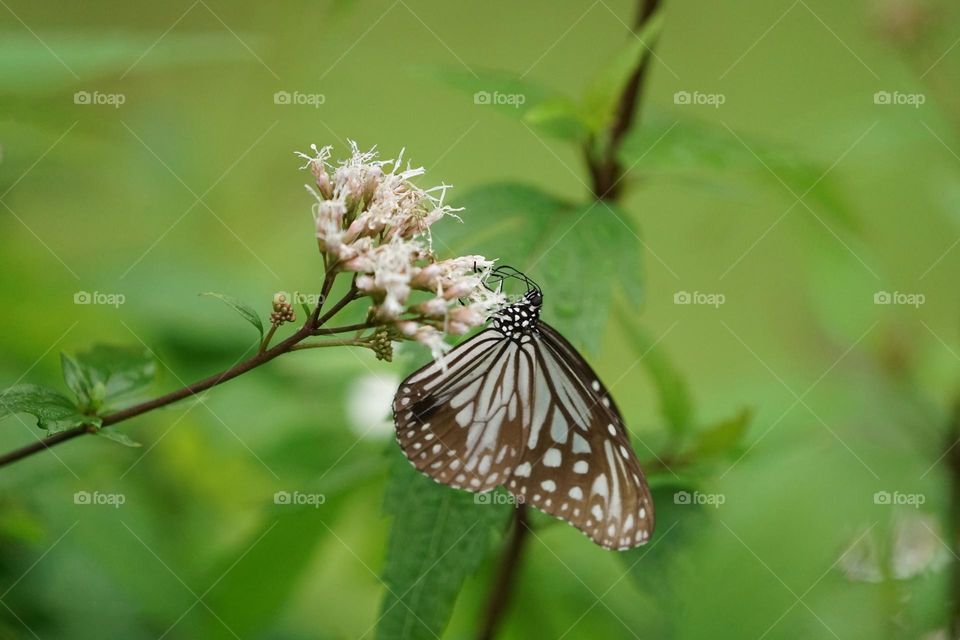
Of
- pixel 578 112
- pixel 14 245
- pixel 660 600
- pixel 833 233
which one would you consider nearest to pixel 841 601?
pixel 660 600

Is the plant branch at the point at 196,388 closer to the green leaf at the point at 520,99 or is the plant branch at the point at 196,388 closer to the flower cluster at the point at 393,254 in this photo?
the flower cluster at the point at 393,254

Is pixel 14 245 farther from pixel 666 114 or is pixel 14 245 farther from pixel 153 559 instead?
A: pixel 666 114

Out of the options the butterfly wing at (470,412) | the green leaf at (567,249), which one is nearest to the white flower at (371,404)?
the butterfly wing at (470,412)

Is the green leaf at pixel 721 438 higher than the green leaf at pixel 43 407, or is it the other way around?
the green leaf at pixel 721 438

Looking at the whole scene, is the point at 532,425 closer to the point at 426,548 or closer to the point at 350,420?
the point at 426,548

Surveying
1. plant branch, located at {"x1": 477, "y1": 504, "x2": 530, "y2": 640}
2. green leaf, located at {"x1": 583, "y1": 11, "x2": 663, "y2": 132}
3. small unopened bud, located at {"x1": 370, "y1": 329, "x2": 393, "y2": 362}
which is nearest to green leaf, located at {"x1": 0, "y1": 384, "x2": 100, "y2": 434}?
small unopened bud, located at {"x1": 370, "y1": 329, "x2": 393, "y2": 362}

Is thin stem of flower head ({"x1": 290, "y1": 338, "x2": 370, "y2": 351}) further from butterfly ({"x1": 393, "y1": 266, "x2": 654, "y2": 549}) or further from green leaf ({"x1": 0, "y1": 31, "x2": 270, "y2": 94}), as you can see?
green leaf ({"x1": 0, "y1": 31, "x2": 270, "y2": 94})

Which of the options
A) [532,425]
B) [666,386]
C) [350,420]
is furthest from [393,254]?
[350,420]
